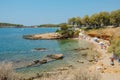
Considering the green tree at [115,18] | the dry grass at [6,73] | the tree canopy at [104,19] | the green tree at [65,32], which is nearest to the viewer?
the dry grass at [6,73]

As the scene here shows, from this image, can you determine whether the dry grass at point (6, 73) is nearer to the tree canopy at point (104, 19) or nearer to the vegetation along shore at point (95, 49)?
the vegetation along shore at point (95, 49)

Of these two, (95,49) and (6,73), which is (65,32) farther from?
(6,73)

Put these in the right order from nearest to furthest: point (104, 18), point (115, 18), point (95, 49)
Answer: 1. point (95, 49)
2. point (115, 18)
3. point (104, 18)

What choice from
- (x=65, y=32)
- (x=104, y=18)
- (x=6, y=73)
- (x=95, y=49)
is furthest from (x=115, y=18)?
(x=6, y=73)

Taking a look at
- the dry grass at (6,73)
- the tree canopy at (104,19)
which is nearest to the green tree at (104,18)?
the tree canopy at (104,19)

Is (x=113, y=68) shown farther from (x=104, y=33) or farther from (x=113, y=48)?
(x=104, y=33)

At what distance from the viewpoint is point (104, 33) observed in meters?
89.8

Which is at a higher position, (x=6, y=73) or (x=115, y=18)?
(x=115, y=18)

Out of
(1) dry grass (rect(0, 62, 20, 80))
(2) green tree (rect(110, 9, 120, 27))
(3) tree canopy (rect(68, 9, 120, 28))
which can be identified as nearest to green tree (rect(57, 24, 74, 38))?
(3) tree canopy (rect(68, 9, 120, 28))

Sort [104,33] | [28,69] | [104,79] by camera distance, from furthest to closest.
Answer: [104,33], [28,69], [104,79]

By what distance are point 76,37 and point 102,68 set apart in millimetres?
69069

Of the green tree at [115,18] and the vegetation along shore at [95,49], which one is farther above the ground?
the green tree at [115,18]


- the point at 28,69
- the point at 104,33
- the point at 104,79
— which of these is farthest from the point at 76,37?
the point at 104,79

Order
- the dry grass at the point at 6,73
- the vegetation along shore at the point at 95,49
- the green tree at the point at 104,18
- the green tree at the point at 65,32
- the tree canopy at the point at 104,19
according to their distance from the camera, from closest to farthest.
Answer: the dry grass at the point at 6,73, the vegetation along shore at the point at 95,49, the green tree at the point at 65,32, the tree canopy at the point at 104,19, the green tree at the point at 104,18
